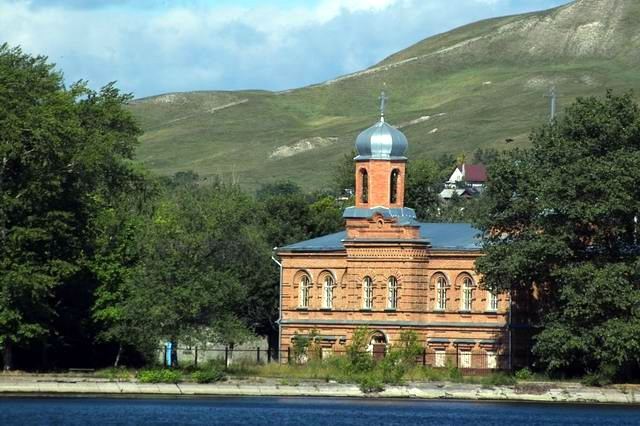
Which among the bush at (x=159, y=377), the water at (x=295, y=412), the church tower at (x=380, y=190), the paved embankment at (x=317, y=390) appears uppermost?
the church tower at (x=380, y=190)

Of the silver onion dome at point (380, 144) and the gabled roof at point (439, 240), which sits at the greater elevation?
the silver onion dome at point (380, 144)

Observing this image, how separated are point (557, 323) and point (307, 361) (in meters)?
14.7

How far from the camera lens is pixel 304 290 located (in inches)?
3693

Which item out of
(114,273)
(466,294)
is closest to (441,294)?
(466,294)

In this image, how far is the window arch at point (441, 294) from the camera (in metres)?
90.4

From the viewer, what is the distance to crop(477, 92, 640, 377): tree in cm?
7638

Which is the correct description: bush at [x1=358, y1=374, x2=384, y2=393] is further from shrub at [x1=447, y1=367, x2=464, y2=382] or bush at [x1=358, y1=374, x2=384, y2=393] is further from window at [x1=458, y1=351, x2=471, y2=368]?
window at [x1=458, y1=351, x2=471, y2=368]

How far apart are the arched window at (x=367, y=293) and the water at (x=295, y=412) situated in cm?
1289

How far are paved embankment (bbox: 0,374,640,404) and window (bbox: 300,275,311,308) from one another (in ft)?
43.3

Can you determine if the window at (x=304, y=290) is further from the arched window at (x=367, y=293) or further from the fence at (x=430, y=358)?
the arched window at (x=367, y=293)

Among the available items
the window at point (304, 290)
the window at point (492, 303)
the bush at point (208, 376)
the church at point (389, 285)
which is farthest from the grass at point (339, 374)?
the window at point (304, 290)

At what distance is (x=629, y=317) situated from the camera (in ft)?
252

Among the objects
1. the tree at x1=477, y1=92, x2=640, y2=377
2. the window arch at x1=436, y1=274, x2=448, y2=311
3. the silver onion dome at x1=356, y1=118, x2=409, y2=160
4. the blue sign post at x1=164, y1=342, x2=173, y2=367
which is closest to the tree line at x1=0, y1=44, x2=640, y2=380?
the tree at x1=477, y1=92, x2=640, y2=377

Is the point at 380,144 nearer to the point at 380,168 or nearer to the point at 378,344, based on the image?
the point at 380,168
